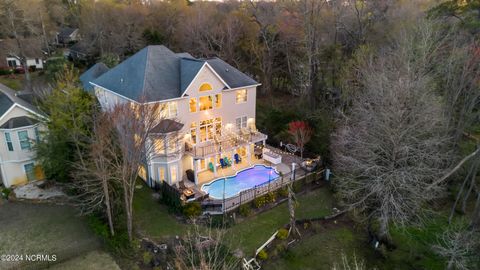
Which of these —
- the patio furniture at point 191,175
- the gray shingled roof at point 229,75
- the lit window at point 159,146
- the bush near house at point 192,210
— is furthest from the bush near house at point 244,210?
the gray shingled roof at point 229,75

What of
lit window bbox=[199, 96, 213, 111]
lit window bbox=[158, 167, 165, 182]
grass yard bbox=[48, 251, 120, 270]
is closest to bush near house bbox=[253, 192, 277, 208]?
lit window bbox=[158, 167, 165, 182]

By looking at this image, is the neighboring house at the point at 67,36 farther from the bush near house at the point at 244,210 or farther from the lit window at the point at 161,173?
the bush near house at the point at 244,210

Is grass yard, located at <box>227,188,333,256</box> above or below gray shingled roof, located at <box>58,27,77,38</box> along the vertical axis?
below

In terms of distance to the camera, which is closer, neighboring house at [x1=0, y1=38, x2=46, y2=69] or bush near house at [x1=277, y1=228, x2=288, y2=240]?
bush near house at [x1=277, y1=228, x2=288, y2=240]

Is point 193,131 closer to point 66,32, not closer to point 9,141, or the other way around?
point 9,141

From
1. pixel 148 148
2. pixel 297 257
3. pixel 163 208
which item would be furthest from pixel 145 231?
pixel 297 257

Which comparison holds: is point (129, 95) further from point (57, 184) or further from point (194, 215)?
point (194, 215)

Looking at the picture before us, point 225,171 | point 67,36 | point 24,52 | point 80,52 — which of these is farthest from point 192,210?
point 67,36

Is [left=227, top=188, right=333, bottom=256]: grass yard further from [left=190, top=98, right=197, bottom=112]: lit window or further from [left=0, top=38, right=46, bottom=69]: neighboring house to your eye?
[left=0, top=38, right=46, bottom=69]: neighboring house
